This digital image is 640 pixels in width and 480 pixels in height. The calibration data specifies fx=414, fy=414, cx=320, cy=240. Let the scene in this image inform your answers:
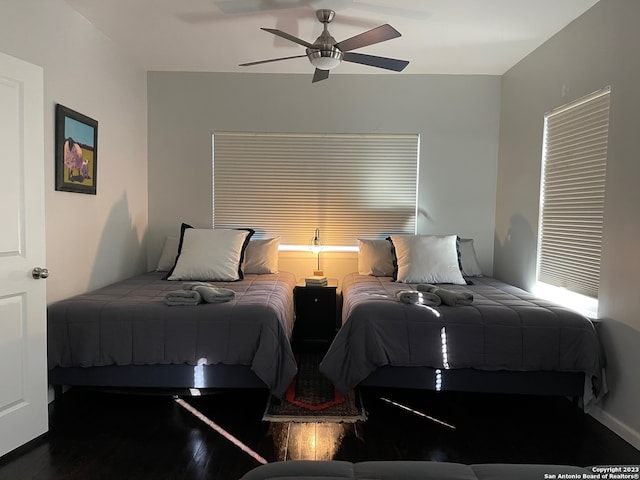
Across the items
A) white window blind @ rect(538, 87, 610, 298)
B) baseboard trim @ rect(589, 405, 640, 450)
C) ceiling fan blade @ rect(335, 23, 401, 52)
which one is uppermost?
ceiling fan blade @ rect(335, 23, 401, 52)

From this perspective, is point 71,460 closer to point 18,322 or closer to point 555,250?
point 18,322

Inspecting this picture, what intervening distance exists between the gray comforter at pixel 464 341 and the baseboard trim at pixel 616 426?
16 cm

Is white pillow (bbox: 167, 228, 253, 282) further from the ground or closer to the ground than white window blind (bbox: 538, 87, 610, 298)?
closer to the ground

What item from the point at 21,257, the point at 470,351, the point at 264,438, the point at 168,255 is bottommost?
the point at 264,438

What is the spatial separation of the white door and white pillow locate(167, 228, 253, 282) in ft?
4.32

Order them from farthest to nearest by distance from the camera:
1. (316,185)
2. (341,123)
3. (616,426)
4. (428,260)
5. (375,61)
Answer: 1. (316,185)
2. (341,123)
3. (428,260)
4. (375,61)
5. (616,426)

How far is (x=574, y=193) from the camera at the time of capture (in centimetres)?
295

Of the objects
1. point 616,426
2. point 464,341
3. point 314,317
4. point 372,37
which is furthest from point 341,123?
point 616,426

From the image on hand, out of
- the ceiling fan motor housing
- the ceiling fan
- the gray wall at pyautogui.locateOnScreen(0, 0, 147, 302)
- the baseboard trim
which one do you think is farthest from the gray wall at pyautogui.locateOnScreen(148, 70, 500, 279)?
the baseboard trim

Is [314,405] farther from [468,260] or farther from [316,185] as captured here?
[316,185]

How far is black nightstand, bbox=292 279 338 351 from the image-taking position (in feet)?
12.0

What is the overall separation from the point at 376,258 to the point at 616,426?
211 centimetres

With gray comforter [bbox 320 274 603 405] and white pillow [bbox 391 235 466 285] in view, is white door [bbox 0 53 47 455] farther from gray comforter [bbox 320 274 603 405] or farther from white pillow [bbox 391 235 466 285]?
white pillow [bbox 391 235 466 285]

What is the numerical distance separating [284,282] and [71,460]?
1880mm
